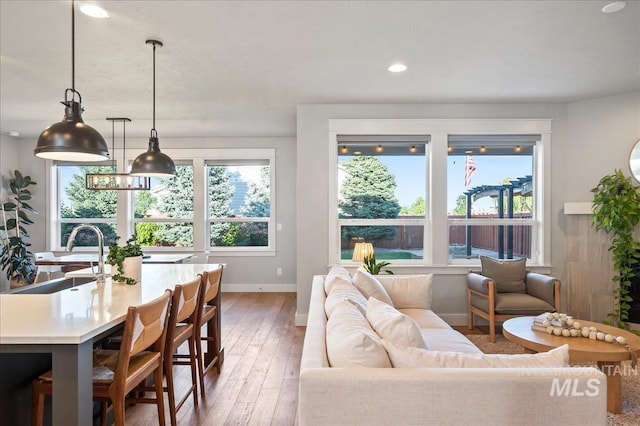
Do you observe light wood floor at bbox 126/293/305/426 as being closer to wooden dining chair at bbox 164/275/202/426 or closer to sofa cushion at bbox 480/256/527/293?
wooden dining chair at bbox 164/275/202/426

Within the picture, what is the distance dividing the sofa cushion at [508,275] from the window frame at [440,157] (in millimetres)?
463

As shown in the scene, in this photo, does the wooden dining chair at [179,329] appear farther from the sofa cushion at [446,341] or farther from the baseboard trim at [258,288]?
the baseboard trim at [258,288]

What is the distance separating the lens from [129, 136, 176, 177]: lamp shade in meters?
3.14

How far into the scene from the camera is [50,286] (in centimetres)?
269

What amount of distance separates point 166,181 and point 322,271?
3618 millimetres

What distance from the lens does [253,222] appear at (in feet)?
21.5

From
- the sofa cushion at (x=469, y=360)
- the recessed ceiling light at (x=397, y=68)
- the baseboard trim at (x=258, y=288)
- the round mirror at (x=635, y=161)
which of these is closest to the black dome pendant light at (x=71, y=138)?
the sofa cushion at (x=469, y=360)

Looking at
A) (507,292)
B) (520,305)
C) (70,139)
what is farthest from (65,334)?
(507,292)

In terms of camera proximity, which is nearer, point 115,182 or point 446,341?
point 446,341

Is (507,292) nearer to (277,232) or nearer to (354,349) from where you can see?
(354,349)

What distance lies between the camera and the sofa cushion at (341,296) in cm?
234

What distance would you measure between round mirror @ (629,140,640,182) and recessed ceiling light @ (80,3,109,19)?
16.9 feet

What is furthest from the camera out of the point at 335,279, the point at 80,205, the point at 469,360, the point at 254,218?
the point at 80,205

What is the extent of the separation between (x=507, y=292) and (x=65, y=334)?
403 centimetres
